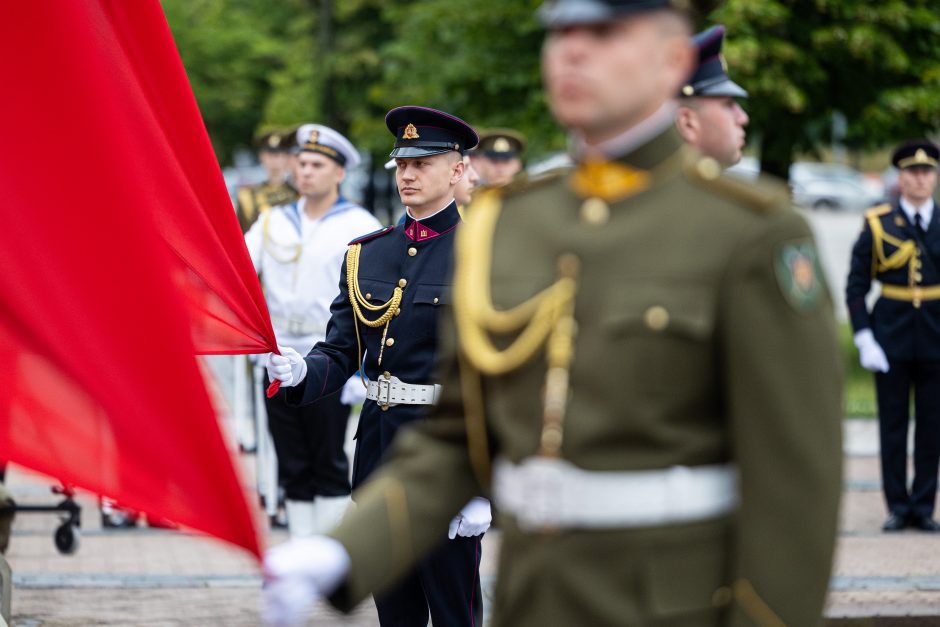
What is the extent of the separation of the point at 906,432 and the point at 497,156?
347 cm

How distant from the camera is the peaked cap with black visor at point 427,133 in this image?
5871 millimetres

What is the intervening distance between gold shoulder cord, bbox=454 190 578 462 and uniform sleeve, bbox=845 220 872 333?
737 cm

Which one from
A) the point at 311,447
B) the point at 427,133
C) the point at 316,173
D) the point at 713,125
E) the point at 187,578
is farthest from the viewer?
the point at 316,173

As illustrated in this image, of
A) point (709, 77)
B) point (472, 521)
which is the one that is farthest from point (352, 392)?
point (709, 77)

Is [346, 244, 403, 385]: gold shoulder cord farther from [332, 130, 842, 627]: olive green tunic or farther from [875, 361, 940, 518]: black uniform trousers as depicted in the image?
[875, 361, 940, 518]: black uniform trousers

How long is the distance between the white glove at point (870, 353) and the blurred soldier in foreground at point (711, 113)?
5.51 m

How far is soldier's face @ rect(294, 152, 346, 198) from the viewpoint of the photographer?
8695 millimetres

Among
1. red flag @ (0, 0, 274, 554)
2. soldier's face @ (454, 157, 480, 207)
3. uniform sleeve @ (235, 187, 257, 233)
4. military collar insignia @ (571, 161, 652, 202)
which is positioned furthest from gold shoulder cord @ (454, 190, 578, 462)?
uniform sleeve @ (235, 187, 257, 233)

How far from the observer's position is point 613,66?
264 centimetres

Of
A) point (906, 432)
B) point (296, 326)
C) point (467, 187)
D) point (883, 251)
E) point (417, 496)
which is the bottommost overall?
point (906, 432)

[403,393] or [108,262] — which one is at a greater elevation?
[108,262]

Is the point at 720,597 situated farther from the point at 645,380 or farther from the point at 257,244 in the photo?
the point at 257,244

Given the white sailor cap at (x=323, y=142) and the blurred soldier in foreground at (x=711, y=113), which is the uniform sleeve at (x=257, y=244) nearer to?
the white sailor cap at (x=323, y=142)

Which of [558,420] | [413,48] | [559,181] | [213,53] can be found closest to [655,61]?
[559,181]
